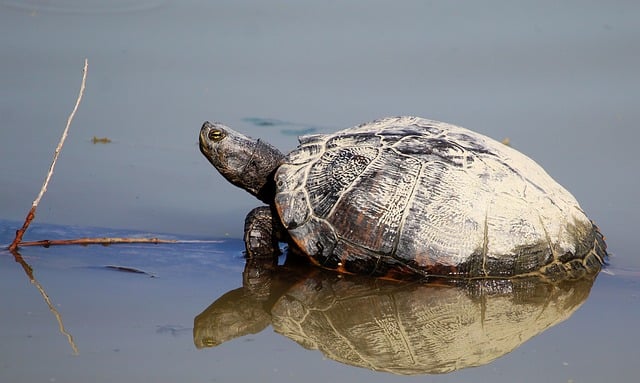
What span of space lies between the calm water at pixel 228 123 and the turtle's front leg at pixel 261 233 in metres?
0.14

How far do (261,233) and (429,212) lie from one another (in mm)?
1192

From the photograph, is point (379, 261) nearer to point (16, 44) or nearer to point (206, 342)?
point (206, 342)

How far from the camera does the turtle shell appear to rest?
6.42 m

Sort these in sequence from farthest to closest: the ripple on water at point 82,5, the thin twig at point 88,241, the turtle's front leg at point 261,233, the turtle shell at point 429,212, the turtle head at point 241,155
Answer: the ripple on water at point 82,5 → the turtle head at point 241,155 → the turtle's front leg at point 261,233 → the thin twig at point 88,241 → the turtle shell at point 429,212

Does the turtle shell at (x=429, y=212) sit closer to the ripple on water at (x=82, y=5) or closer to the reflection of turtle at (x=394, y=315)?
the reflection of turtle at (x=394, y=315)

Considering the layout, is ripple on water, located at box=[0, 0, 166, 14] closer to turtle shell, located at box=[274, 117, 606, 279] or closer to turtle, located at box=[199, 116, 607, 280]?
turtle, located at box=[199, 116, 607, 280]

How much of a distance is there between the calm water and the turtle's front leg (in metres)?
0.14

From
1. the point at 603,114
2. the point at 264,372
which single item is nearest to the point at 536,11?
the point at 603,114

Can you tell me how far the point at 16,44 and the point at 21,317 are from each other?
5.68 meters

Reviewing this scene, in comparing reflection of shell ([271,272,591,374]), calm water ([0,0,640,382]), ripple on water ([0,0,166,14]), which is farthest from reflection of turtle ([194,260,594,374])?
ripple on water ([0,0,166,14])

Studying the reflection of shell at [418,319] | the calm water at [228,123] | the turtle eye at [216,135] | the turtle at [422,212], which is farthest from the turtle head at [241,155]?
the reflection of shell at [418,319]

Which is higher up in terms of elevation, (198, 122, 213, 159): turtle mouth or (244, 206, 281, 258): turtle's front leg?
(198, 122, 213, 159): turtle mouth

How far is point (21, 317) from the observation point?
219 inches

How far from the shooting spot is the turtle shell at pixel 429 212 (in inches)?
253
